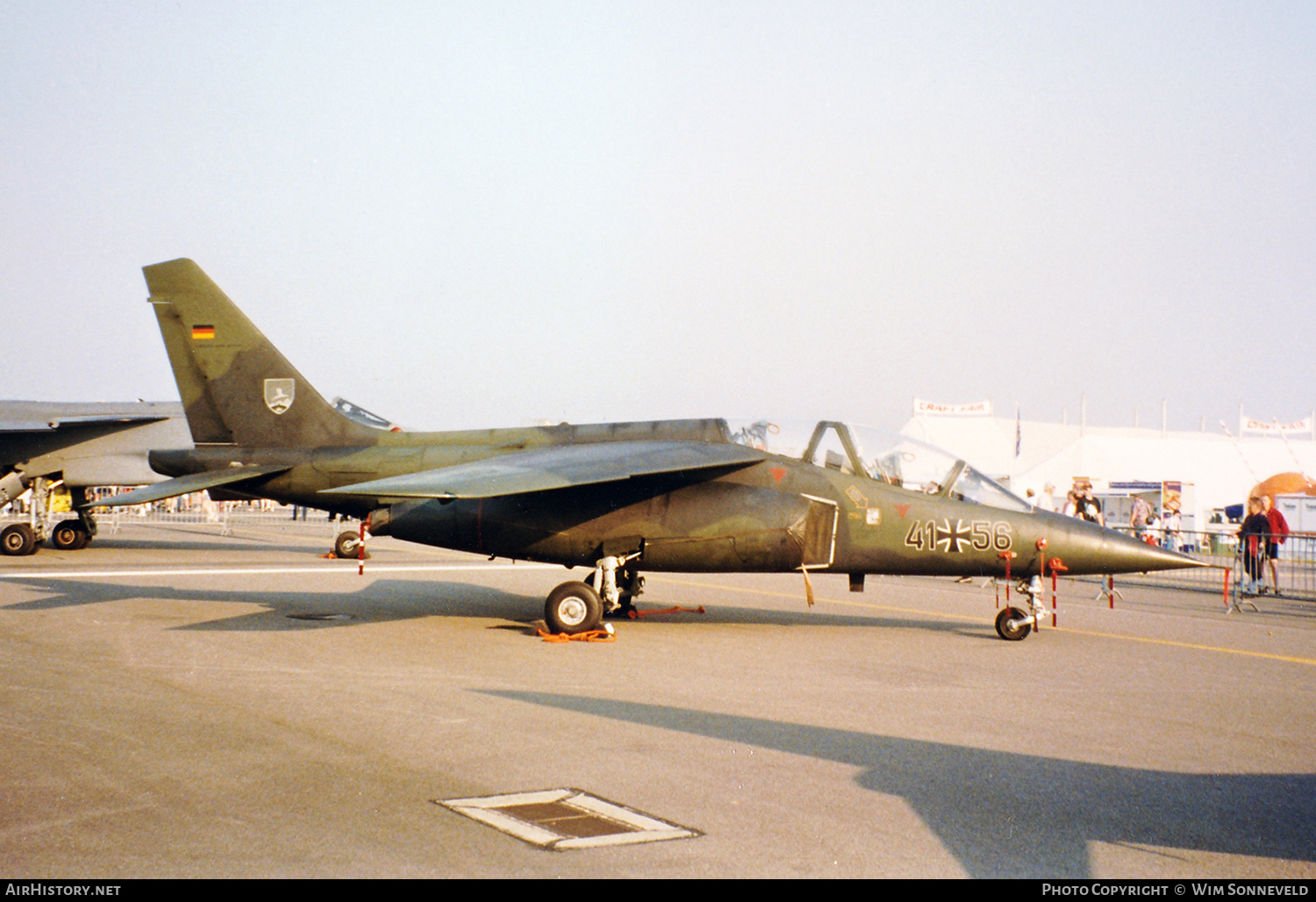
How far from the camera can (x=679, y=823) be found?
184 inches

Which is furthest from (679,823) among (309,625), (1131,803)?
(309,625)

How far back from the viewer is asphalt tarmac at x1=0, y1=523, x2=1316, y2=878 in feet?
14.0

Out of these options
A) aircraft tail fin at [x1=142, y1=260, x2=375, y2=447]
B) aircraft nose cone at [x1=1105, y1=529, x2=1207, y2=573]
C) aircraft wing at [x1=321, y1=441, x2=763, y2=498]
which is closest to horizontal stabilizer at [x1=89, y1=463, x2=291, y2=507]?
aircraft tail fin at [x1=142, y1=260, x2=375, y2=447]

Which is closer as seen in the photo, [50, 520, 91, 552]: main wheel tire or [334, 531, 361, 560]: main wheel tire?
[334, 531, 361, 560]: main wheel tire

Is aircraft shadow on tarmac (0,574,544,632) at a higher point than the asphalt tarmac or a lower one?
higher

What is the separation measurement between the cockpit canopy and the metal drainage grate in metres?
7.32

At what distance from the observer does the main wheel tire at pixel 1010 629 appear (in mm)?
11422

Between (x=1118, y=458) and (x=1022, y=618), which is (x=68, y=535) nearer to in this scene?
(x=1022, y=618)

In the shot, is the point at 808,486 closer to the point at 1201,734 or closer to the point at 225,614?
the point at 1201,734

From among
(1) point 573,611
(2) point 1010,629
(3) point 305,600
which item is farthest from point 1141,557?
(3) point 305,600

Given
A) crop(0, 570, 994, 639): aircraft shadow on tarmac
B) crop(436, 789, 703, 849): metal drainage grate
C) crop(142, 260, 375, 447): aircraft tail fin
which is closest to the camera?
crop(436, 789, 703, 849): metal drainage grate

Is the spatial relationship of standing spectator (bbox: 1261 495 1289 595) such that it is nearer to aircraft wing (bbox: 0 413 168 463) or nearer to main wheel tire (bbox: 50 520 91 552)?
aircraft wing (bbox: 0 413 168 463)

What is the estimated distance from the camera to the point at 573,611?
11.3m

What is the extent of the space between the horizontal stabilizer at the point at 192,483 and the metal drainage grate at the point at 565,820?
744 cm
